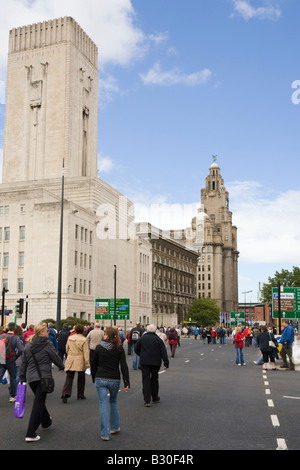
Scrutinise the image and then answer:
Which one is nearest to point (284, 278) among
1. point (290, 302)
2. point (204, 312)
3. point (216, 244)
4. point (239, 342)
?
→ point (204, 312)

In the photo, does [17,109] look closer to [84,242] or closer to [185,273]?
[84,242]

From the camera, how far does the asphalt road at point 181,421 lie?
7559 mm

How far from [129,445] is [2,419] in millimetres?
3582

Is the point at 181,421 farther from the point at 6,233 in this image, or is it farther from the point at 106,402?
the point at 6,233

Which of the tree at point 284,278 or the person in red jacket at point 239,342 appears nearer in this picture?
the person in red jacket at point 239,342

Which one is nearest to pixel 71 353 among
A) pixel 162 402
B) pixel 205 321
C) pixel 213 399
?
pixel 162 402

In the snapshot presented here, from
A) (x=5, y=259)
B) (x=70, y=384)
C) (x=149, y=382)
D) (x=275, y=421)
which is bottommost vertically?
(x=275, y=421)

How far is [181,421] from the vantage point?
31.1 feet

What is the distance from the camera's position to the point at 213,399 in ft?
41.4

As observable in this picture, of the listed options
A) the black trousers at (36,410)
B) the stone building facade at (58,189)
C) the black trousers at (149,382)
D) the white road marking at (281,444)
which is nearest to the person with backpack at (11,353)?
the black trousers at (149,382)

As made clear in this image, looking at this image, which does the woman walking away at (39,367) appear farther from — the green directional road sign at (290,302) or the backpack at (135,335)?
the green directional road sign at (290,302)

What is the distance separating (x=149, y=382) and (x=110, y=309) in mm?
40574

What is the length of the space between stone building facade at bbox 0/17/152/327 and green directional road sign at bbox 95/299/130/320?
1145cm

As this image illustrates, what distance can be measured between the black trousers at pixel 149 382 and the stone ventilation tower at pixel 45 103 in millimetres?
70279
